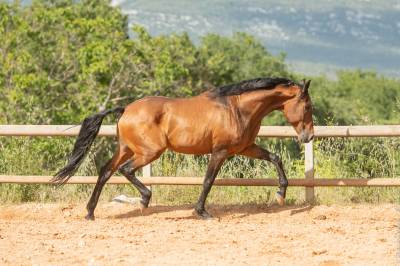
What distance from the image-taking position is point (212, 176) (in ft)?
33.3

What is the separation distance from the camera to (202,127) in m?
→ 10.2

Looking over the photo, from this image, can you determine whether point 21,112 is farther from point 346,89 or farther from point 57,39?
point 346,89

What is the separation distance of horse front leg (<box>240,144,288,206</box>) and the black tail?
5.56 ft

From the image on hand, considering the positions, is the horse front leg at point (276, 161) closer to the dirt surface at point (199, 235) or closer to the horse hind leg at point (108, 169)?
the dirt surface at point (199, 235)

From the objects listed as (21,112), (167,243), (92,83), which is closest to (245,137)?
(167,243)

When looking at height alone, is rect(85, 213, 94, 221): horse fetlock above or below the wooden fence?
below

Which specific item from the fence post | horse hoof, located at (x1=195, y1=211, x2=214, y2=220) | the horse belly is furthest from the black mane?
horse hoof, located at (x1=195, y1=211, x2=214, y2=220)

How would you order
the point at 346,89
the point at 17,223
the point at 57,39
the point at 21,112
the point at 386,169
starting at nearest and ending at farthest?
the point at 17,223, the point at 386,169, the point at 21,112, the point at 57,39, the point at 346,89

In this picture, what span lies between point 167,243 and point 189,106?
8.04 ft

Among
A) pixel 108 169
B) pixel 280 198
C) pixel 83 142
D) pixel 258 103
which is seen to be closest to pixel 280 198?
pixel 280 198

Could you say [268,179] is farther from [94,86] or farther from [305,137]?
[94,86]

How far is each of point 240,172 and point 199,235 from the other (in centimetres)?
293

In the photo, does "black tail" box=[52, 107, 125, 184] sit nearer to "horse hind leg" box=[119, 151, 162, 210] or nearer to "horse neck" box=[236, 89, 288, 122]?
"horse hind leg" box=[119, 151, 162, 210]

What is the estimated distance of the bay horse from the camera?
10.1m
